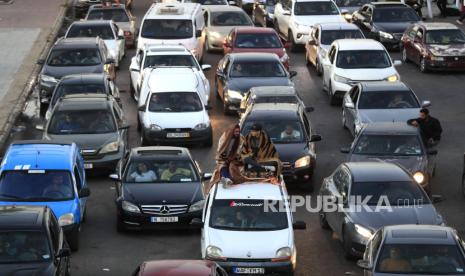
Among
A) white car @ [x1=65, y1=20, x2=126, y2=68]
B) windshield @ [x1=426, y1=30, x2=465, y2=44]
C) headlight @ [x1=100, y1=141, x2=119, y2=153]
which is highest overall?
headlight @ [x1=100, y1=141, x2=119, y2=153]

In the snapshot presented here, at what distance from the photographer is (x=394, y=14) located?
4922cm

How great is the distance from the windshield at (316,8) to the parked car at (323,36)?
4.11m

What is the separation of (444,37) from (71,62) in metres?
12.0

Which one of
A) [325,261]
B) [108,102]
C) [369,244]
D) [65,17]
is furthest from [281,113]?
[65,17]

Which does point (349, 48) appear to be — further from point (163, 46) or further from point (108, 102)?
point (108, 102)

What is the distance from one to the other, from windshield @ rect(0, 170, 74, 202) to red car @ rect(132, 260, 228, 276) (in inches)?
266

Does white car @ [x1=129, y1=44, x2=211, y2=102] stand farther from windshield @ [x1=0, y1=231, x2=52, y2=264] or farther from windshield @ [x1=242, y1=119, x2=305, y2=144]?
windshield @ [x1=0, y1=231, x2=52, y2=264]

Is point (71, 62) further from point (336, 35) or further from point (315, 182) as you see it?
point (315, 182)

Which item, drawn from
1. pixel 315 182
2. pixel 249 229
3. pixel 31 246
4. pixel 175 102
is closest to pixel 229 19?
pixel 175 102

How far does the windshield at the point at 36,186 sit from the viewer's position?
25.2 metres

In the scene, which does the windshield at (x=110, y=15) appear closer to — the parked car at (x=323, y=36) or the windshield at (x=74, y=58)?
the parked car at (x=323, y=36)

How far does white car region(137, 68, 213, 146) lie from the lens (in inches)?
1321

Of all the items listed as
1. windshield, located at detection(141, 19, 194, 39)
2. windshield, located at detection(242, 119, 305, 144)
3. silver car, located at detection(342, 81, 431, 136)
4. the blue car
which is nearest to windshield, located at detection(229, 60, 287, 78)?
silver car, located at detection(342, 81, 431, 136)

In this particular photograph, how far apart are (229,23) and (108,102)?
54.0ft
